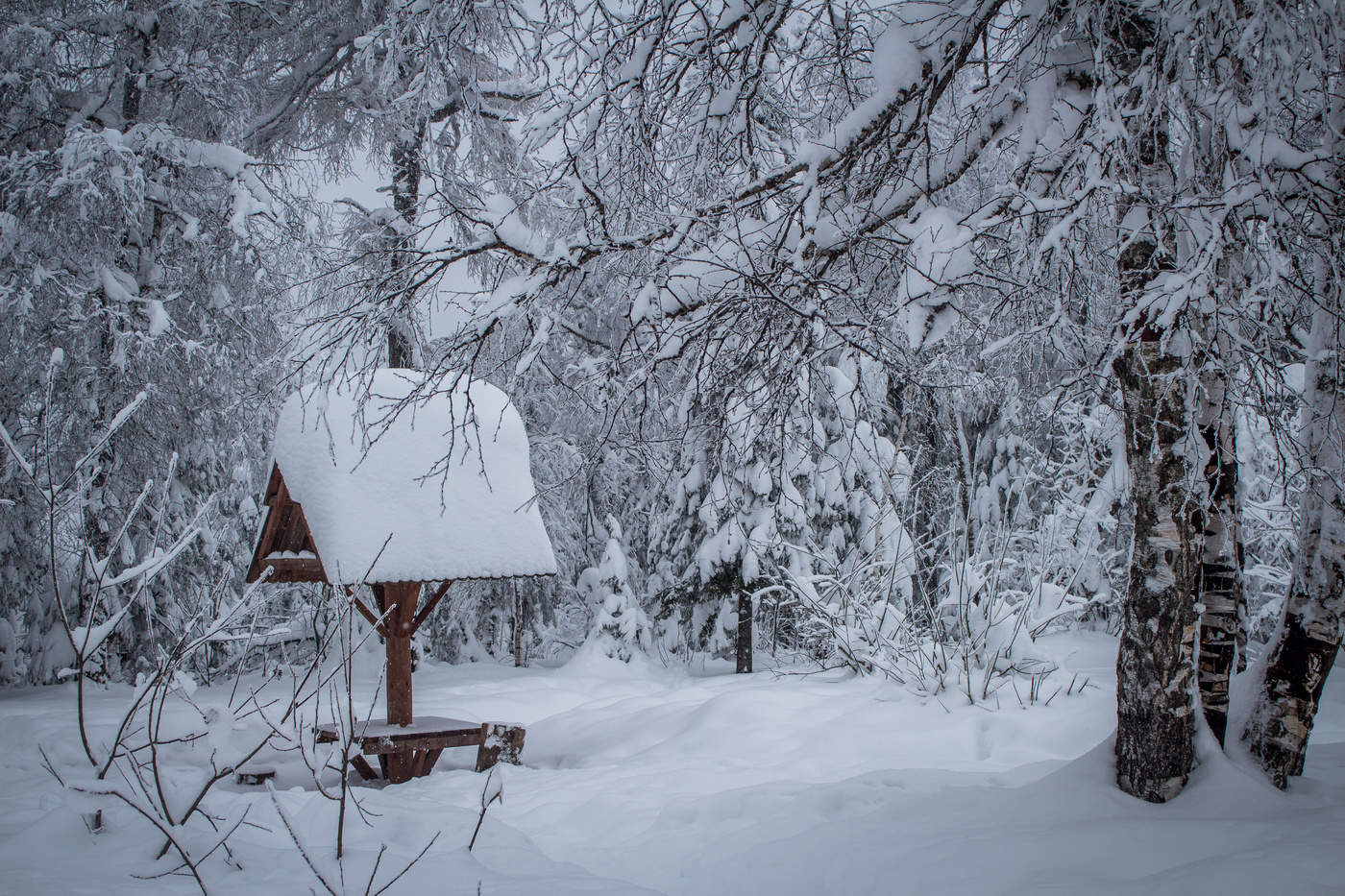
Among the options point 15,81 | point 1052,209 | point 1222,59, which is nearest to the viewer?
point 1052,209

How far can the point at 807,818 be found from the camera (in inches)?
165

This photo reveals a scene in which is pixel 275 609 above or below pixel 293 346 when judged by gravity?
below

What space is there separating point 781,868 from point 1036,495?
16079mm

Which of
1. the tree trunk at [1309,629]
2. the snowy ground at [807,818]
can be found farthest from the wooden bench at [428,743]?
the tree trunk at [1309,629]

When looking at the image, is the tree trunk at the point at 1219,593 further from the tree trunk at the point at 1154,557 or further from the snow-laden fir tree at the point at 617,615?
the snow-laden fir tree at the point at 617,615

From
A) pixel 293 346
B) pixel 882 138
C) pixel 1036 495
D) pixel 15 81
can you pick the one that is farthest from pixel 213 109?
pixel 1036 495

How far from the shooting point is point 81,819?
3.13 m

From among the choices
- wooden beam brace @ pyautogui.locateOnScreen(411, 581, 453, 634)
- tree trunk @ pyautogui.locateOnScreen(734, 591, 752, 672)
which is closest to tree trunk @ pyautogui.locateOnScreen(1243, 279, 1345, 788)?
wooden beam brace @ pyautogui.locateOnScreen(411, 581, 453, 634)

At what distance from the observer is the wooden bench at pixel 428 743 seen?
6.73 meters

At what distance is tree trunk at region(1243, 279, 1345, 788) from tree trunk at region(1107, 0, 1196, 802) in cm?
48

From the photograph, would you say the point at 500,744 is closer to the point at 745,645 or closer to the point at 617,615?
the point at 617,615

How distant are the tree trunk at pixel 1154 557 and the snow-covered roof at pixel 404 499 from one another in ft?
14.3

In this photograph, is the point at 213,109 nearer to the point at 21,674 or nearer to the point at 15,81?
the point at 15,81

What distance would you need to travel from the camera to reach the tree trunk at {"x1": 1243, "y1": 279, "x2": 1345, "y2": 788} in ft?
12.2
